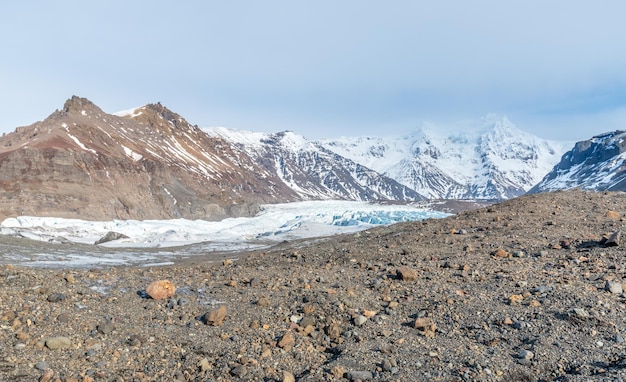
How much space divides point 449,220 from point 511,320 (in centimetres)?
1152

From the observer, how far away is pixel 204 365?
24.5ft

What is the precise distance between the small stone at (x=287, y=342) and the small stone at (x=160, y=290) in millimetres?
3692

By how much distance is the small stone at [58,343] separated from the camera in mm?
7773

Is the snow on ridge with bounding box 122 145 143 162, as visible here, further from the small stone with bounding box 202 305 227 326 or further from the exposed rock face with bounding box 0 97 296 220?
the small stone with bounding box 202 305 227 326

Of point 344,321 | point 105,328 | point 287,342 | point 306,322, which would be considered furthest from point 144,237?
point 287,342

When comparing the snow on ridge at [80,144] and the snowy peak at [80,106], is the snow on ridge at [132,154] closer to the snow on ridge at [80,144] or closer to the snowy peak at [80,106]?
the snow on ridge at [80,144]

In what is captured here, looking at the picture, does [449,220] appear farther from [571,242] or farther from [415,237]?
[571,242]

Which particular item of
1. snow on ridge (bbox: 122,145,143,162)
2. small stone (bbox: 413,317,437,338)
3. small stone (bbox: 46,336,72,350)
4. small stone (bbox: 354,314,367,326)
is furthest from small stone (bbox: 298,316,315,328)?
snow on ridge (bbox: 122,145,143,162)

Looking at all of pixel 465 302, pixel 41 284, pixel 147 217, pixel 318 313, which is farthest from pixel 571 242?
pixel 147 217

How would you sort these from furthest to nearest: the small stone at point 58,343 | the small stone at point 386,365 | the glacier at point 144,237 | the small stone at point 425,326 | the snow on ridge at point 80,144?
the snow on ridge at point 80,144, the glacier at point 144,237, the small stone at point 425,326, the small stone at point 58,343, the small stone at point 386,365

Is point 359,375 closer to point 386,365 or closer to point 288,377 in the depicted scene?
point 386,365

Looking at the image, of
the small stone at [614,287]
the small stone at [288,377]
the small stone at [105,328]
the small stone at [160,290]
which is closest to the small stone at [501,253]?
the small stone at [614,287]

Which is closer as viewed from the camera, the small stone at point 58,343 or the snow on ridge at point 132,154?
the small stone at point 58,343

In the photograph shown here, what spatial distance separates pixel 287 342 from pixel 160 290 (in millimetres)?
3975
